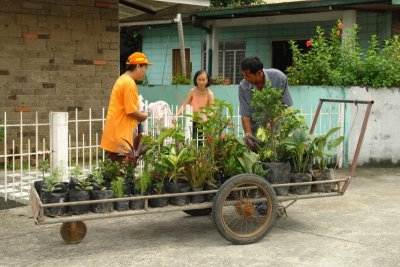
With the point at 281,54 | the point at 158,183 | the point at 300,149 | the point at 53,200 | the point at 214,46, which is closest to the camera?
the point at 53,200

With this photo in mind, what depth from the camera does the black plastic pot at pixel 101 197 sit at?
5.23 meters

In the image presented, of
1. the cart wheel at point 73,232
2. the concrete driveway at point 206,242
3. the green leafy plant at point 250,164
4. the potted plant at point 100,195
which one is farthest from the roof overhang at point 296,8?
the cart wheel at point 73,232

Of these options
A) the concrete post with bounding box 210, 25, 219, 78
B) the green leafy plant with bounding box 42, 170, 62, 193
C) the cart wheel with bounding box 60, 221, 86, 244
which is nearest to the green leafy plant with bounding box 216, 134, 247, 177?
the cart wheel with bounding box 60, 221, 86, 244

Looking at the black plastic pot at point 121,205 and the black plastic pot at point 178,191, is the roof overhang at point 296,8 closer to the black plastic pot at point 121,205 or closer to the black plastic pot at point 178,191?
the black plastic pot at point 178,191

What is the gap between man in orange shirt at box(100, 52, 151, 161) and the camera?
6.43 metres

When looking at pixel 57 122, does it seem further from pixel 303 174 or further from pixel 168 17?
pixel 168 17

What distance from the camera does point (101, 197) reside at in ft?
17.3

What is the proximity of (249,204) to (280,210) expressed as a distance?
3.57 feet

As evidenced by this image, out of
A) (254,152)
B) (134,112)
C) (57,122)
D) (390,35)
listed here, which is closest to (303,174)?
(254,152)

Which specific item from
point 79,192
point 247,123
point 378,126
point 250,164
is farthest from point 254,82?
point 378,126

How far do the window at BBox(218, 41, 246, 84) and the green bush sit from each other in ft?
24.3

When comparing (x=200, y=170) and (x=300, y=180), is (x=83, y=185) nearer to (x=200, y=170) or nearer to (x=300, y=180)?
(x=200, y=170)

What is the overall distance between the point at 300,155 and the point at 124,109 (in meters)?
1.92

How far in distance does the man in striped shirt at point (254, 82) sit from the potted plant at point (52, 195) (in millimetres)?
2230
